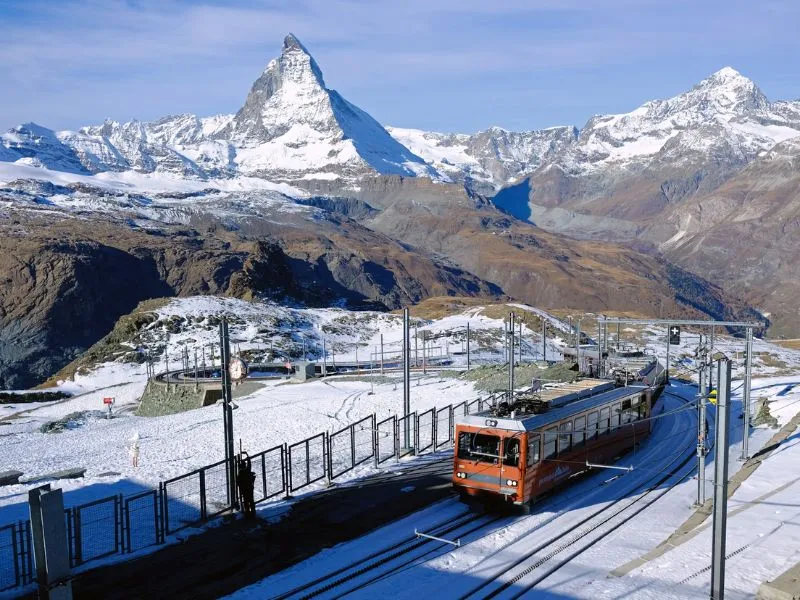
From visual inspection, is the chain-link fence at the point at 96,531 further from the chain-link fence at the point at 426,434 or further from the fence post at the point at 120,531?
the chain-link fence at the point at 426,434

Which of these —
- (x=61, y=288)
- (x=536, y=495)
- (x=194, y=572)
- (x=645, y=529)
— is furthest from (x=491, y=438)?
(x=61, y=288)

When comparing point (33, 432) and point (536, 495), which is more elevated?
point (536, 495)

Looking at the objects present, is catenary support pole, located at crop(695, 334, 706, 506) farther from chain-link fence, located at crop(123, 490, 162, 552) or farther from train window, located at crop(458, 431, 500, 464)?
chain-link fence, located at crop(123, 490, 162, 552)

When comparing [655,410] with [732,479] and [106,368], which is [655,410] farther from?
[106,368]

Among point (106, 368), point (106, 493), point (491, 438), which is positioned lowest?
point (106, 368)

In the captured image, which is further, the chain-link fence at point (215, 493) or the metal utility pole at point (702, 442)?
the metal utility pole at point (702, 442)

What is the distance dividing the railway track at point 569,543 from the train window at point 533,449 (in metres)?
1.93

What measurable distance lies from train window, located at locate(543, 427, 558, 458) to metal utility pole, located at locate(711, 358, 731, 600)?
7.67m

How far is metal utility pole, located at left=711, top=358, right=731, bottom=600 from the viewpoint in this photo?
13.7m

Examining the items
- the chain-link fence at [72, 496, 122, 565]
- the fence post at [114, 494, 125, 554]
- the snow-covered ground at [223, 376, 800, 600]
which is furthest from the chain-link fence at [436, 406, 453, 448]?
the fence post at [114, 494, 125, 554]

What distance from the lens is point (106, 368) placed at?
257 ft

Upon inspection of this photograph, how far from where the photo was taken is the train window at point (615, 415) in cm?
2648

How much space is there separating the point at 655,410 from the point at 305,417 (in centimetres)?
1753

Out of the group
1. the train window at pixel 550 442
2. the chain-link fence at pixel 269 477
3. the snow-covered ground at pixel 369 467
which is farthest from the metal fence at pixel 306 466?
the train window at pixel 550 442
